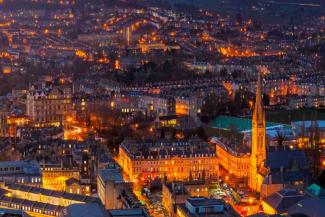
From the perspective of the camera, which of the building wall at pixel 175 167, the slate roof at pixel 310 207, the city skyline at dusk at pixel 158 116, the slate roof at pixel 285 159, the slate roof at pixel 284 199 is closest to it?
the slate roof at pixel 310 207

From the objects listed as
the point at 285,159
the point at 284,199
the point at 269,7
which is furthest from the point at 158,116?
the point at 269,7

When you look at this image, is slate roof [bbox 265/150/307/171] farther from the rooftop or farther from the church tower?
the rooftop

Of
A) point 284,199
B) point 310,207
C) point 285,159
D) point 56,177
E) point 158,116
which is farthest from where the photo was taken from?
point 158,116

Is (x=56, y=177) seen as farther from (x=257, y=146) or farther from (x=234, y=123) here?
(x=234, y=123)

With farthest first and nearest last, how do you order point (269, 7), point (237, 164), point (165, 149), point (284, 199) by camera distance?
point (269, 7) < point (165, 149) < point (237, 164) < point (284, 199)

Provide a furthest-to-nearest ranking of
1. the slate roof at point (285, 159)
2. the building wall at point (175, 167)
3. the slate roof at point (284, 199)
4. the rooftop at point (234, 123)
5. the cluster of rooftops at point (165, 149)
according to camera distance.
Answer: the rooftop at point (234, 123) < the cluster of rooftops at point (165, 149) < the building wall at point (175, 167) < the slate roof at point (285, 159) < the slate roof at point (284, 199)

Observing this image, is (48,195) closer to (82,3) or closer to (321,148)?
(321,148)

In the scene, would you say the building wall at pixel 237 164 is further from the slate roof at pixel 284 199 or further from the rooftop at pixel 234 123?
the rooftop at pixel 234 123

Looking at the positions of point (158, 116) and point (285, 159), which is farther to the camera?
point (158, 116)

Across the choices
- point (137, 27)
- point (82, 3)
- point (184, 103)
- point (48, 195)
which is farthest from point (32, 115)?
point (82, 3)

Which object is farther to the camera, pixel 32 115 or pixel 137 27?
pixel 137 27

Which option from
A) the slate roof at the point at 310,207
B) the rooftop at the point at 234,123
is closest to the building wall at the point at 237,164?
the rooftop at the point at 234,123
